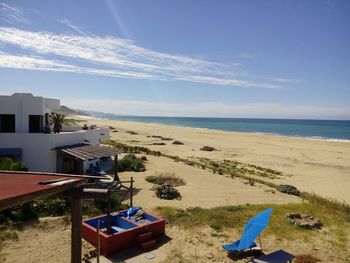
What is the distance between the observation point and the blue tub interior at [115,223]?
12820 millimetres

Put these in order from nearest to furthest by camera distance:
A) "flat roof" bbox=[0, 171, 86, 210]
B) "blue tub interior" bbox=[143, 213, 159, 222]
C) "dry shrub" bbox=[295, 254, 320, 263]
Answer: "flat roof" bbox=[0, 171, 86, 210] < "dry shrub" bbox=[295, 254, 320, 263] < "blue tub interior" bbox=[143, 213, 159, 222]

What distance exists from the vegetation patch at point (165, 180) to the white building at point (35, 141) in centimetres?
392

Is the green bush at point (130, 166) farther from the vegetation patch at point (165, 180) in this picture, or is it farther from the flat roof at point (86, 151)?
the flat roof at point (86, 151)

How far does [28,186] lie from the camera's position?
4.82 m

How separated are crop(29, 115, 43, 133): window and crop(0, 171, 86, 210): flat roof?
1737 centimetres

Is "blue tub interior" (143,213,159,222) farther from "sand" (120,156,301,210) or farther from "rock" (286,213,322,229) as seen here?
"rock" (286,213,322,229)

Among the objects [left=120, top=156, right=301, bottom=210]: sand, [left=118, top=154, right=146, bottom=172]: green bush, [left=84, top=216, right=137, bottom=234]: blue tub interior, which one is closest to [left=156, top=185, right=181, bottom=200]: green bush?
[left=120, top=156, right=301, bottom=210]: sand

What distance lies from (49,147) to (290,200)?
48.7 feet

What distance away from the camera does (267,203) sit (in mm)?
18172

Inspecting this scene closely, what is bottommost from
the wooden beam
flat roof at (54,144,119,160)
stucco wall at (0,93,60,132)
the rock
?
the rock

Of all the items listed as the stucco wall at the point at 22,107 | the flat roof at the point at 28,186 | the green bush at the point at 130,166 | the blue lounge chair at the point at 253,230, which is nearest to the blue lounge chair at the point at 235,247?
the blue lounge chair at the point at 253,230

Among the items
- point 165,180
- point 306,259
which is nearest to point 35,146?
point 165,180

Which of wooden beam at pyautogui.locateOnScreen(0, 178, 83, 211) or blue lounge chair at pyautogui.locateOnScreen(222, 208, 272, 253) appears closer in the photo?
wooden beam at pyautogui.locateOnScreen(0, 178, 83, 211)

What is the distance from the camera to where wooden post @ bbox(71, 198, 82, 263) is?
6.42m
